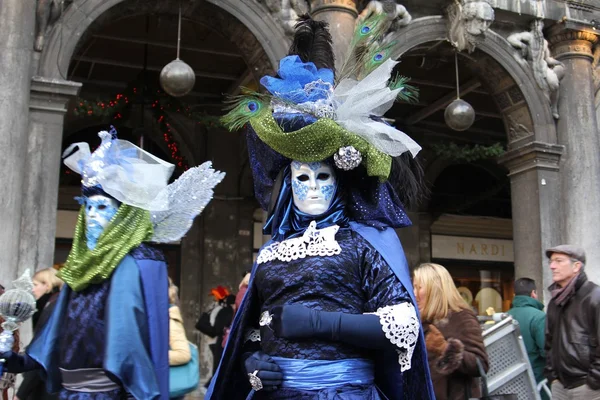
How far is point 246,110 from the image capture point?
10.5 feet

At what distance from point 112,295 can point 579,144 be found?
9078mm

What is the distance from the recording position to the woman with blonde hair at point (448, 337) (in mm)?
4176

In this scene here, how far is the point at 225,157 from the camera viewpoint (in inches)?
559

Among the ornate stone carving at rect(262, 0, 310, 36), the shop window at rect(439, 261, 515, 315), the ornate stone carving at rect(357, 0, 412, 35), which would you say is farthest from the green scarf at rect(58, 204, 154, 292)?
the shop window at rect(439, 261, 515, 315)

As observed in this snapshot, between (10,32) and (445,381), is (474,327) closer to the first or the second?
(445,381)

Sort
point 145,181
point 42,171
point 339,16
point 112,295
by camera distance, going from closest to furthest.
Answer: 1. point 112,295
2. point 145,181
3. point 42,171
4. point 339,16

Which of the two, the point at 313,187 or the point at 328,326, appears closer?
the point at 328,326

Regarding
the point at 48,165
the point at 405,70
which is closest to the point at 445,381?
the point at 48,165

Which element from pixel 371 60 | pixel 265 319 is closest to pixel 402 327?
pixel 265 319

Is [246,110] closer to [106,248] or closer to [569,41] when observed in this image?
[106,248]

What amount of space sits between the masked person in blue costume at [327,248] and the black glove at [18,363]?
3.84 feet

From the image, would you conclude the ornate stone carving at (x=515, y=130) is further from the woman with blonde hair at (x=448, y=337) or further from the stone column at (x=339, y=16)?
the woman with blonde hair at (x=448, y=337)

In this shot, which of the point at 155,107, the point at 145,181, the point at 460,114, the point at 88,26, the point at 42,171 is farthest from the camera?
the point at 155,107

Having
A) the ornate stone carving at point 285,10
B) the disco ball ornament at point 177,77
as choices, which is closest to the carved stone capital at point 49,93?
the disco ball ornament at point 177,77
